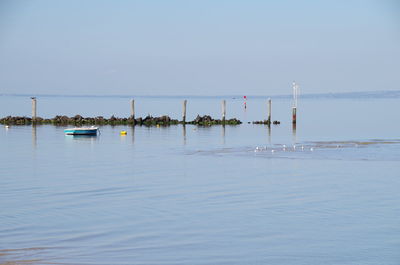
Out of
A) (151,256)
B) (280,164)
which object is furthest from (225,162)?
(151,256)

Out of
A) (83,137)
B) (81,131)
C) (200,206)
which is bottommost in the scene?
(200,206)

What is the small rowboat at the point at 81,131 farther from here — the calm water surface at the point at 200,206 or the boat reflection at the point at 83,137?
the calm water surface at the point at 200,206

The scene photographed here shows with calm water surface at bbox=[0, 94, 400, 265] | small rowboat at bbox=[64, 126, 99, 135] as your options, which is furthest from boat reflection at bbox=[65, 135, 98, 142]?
calm water surface at bbox=[0, 94, 400, 265]

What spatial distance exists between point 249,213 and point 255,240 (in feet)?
12.4

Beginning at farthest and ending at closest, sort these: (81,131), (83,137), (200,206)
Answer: (81,131) < (83,137) < (200,206)

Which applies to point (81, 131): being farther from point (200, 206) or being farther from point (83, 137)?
point (200, 206)

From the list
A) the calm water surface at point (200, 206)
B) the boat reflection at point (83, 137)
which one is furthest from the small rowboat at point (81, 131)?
the calm water surface at point (200, 206)

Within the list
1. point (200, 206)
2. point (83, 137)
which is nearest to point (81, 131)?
point (83, 137)

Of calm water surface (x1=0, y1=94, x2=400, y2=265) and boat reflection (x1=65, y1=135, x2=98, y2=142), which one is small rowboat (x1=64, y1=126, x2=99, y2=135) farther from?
calm water surface (x1=0, y1=94, x2=400, y2=265)

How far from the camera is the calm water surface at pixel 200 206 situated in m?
17.0

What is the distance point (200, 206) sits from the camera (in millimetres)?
23422

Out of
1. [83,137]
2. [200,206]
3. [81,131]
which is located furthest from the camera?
[81,131]

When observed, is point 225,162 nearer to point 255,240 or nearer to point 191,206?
point 191,206

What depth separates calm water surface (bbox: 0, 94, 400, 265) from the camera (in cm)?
1697
